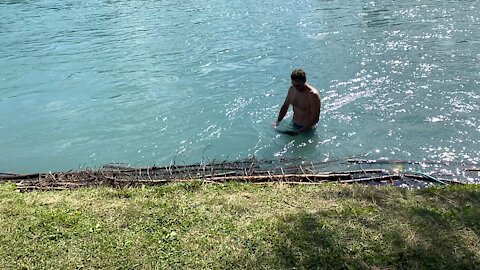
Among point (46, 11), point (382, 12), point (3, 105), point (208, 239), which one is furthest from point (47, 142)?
point (46, 11)

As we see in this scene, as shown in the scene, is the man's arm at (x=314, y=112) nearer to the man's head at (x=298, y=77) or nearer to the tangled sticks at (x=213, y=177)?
the man's head at (x=298, y=77)

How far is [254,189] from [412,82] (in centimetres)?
719

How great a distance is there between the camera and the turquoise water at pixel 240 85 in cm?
968

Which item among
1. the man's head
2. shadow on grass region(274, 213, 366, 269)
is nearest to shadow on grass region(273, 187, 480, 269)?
shadow on grass region(274, 213, 366, 269)

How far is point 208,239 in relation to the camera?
511 centimetres

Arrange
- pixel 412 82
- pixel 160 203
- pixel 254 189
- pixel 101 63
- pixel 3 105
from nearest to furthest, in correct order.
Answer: pixel 160 203 → pixel 254 189 → pixel 412 82 → pixel 3 105 → pixel 101 63

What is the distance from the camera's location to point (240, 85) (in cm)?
1299

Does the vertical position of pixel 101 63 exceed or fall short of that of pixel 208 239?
it falls short

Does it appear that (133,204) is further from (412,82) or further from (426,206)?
(412,82)

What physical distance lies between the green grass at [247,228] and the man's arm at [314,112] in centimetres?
332

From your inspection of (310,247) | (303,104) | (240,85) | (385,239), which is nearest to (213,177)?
(310,247)

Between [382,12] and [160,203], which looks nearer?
[160,203]

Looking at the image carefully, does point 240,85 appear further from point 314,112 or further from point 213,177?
point 213,177

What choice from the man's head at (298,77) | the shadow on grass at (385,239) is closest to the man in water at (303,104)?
the man's head at (298,77)
